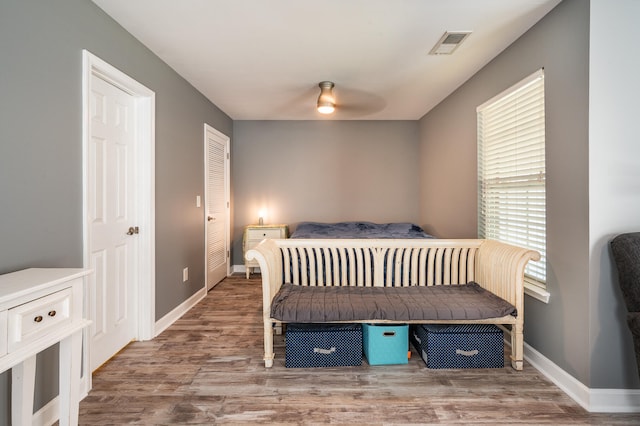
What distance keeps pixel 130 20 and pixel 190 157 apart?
1420mm

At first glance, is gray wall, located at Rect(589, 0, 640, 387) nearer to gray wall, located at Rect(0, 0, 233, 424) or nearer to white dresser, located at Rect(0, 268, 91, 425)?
white dresser, located at Rect(0, 268, 91, 425)

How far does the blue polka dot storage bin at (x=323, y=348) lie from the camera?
7.23 ft

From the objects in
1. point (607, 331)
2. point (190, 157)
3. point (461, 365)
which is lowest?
point (461, 365)

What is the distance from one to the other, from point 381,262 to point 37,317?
6.91 feet

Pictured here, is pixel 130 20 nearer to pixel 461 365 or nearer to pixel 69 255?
pixel 69 255

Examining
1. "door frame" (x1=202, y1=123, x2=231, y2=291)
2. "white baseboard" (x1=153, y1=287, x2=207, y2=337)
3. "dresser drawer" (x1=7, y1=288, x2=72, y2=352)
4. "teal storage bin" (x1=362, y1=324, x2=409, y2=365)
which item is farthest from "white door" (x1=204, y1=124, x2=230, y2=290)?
"dresser drawer" (x1=7, y1=288, x2=72, y2=352)

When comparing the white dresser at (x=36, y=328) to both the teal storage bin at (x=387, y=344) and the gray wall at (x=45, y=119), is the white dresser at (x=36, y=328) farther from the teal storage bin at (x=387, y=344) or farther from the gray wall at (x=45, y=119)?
the teal storage bin at (x=387, y=344)

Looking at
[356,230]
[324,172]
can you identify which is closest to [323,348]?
[356,230]

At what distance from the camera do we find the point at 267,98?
3.90 metres

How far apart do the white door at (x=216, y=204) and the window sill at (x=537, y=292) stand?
3.27 meters

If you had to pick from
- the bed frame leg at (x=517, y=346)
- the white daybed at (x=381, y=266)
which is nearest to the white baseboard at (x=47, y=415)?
the white daybed at (x=381, y=266)

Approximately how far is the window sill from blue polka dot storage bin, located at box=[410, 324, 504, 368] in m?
0.34

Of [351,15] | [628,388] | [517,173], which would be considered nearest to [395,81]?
[351,15]

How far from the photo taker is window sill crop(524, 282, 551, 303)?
2096 mm
